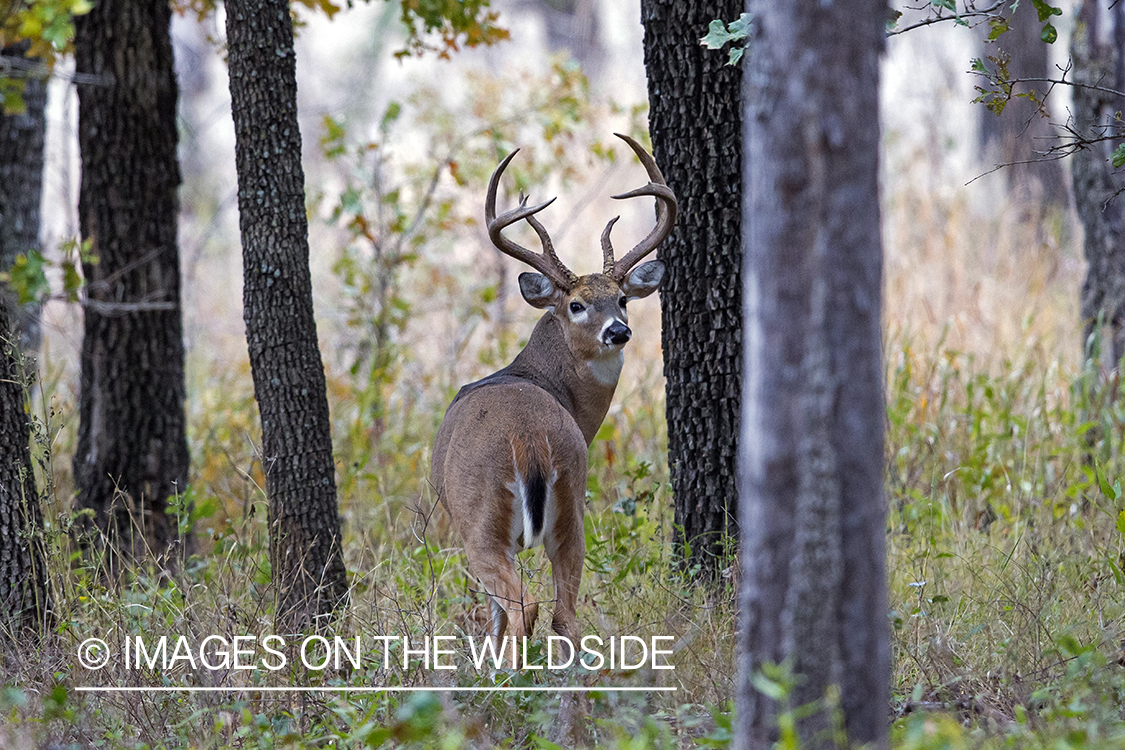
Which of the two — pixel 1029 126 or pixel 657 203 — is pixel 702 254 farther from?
pixel 1029 126

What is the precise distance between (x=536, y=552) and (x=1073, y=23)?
4.19 meters

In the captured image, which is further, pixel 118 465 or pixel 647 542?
pixel 118 465

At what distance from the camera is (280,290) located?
13.6 feet

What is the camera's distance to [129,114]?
5.66 meters

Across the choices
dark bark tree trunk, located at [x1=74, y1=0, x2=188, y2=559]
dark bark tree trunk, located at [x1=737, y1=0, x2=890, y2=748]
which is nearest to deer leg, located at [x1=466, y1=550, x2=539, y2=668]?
dark bark tree trunk, located at [x1=737, y1=0, x2=890, y2=748]

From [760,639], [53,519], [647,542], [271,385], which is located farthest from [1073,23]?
[53,519]

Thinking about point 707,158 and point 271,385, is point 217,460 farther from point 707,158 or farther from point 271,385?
point 707,158

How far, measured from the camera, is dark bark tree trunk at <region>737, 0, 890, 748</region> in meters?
2.12

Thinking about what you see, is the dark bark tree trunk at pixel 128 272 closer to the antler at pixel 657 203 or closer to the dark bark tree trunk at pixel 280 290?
the dark bark tree trunk at pixel 280 290

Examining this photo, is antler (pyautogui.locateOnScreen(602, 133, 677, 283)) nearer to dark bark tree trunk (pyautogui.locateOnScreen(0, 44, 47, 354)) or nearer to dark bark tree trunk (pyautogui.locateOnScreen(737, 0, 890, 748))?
dark bark tree trunk (pyautogui.locateOnScreen(737, 0, 890, 748))

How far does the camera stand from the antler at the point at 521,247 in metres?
4.54

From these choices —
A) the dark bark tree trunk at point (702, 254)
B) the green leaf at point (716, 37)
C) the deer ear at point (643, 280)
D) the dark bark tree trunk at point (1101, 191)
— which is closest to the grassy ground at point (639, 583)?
the dark bark tree trunk at point (702, 254)

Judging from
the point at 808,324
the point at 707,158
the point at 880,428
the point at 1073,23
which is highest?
the point at 1073,23

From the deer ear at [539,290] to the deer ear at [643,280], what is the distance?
0.31 meters
